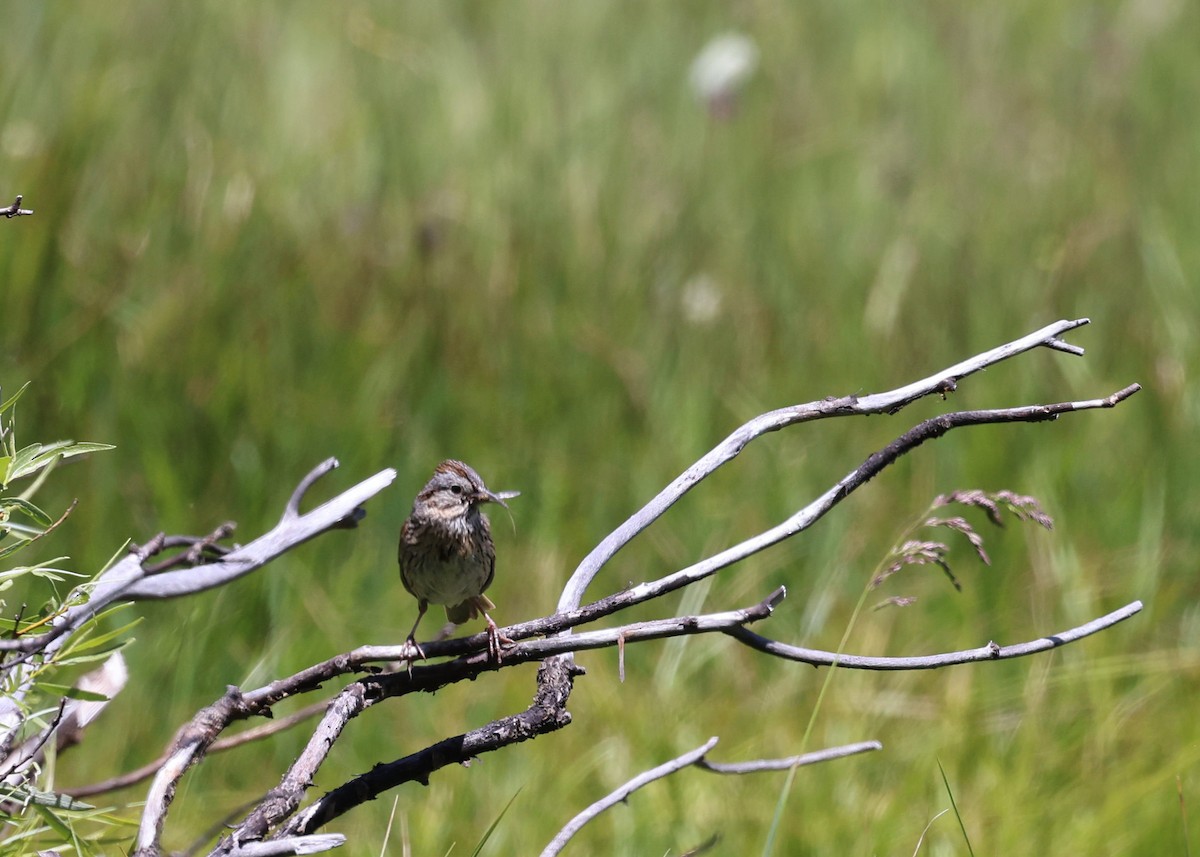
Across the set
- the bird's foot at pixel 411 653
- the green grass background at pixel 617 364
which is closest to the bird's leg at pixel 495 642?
the bird's foot at pixel 411 653

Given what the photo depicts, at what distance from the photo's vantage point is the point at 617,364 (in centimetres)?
514

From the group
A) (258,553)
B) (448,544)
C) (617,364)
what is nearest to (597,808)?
(258,553)

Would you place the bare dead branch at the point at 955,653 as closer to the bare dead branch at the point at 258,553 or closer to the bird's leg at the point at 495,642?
the bird's leg at the point at 495,642

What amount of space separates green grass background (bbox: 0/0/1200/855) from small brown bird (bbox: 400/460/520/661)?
46 centimetres

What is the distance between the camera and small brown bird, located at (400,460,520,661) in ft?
10.7

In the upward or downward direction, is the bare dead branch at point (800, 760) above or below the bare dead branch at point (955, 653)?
below

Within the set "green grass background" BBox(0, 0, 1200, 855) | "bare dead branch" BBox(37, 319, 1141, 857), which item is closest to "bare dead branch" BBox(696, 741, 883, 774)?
"bare dead branch" BBox(37, 319, 1141, 857)

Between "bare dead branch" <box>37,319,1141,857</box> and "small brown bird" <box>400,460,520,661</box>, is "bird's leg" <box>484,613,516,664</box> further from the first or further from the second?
"small brown bird" <box>400,460,520,661</box>

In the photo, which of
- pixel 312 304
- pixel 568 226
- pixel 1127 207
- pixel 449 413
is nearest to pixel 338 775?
pixel 449 413

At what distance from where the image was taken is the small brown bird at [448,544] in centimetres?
326

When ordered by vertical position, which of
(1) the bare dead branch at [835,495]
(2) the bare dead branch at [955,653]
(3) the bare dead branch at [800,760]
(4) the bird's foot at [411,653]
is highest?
(1) the bare dead branch at [835,495]

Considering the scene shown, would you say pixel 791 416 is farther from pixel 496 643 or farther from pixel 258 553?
pixel 258 553

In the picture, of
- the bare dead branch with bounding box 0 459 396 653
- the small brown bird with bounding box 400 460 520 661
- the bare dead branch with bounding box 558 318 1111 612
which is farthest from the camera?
the small brown bird with bounding box 400 460 520 661

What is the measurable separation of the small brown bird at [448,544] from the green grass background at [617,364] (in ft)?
1.52
